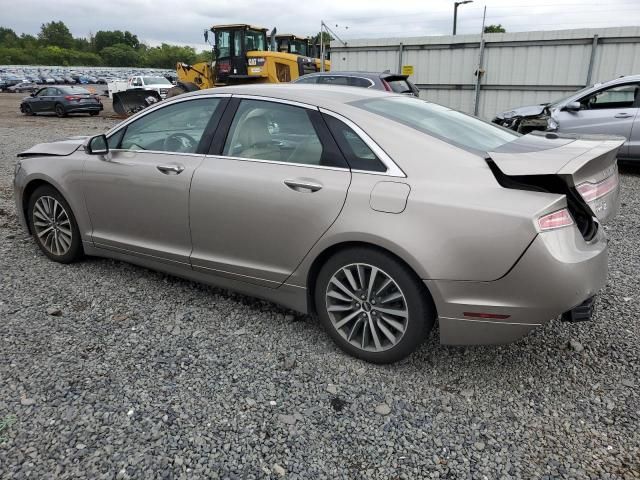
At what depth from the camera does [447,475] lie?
215cm

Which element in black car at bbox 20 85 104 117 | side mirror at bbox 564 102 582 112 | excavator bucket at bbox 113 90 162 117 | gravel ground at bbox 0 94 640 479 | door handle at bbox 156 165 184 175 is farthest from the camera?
black car at bbox 20 85 104 117

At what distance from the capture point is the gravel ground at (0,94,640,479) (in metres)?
2.22

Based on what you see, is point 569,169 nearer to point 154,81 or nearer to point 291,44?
point 291,44

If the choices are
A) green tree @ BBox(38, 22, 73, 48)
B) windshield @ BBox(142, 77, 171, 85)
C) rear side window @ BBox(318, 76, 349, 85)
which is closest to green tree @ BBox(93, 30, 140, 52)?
green tree @ BBox(38, 22, 73, 48)

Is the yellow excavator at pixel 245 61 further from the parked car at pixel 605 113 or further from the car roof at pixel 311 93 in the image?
the car roof at pixel 311 93

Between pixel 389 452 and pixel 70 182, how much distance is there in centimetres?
325

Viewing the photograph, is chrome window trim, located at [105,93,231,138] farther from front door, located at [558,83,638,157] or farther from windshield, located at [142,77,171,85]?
windshield, located at [142,77,171,85]

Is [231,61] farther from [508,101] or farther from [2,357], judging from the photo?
[2,357]

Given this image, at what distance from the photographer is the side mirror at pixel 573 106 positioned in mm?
8383

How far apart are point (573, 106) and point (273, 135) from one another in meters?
6.97

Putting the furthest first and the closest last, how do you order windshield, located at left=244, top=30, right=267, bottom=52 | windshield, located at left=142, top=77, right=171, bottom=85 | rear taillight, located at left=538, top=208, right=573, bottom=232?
windshield, located at left=142, top=77, right=171, bottom=85, windshield, located at left=244, top=30, right=267, bottom=52, rear taillight, located at left=538, top=208, right=573, bottom=232

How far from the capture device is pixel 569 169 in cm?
239

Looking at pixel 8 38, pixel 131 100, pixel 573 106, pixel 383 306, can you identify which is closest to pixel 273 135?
pixel 383 306

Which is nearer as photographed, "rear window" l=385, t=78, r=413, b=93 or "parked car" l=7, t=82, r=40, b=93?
"rear window" l=385, t=78, r=413, b=93
